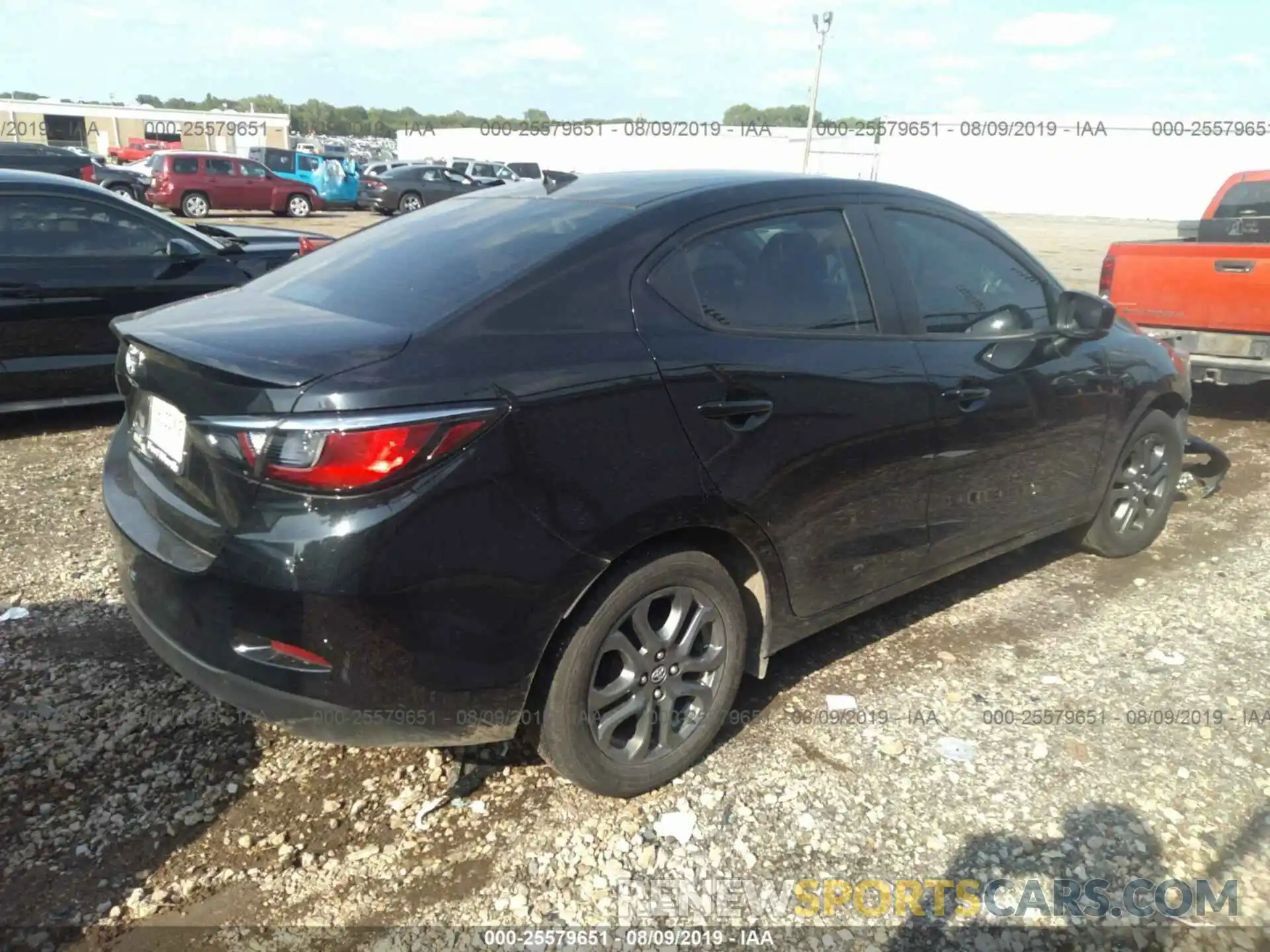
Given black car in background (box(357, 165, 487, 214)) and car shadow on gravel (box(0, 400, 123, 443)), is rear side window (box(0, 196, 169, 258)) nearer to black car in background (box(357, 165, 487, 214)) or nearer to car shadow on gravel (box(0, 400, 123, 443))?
car shadow on gravel (box(0, 400, 123, 443))

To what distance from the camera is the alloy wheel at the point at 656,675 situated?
106 inches

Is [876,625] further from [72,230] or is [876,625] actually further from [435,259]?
[72,230]

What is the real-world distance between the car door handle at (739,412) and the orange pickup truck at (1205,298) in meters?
4.65

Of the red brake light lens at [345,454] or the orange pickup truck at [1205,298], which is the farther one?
the orange pickup truck at [1205,298]

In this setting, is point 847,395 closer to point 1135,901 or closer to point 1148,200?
point 1135,901

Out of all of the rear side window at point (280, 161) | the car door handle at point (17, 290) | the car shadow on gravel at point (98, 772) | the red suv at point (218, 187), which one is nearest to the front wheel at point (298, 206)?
the red suv at point (218, 187)

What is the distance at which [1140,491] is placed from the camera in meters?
4.64

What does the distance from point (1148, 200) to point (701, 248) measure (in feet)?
134

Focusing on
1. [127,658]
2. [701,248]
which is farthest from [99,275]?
[701,248]

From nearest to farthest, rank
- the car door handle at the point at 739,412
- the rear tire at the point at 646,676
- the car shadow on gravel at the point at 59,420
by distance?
the rear tire at the point at 646,676 < the car door handle at the point at 739,412 < the car shadow on gravel at the point at 59,420

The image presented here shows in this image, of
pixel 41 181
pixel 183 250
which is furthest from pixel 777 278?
pixel 41 181

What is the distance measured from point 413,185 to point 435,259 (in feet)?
84.3

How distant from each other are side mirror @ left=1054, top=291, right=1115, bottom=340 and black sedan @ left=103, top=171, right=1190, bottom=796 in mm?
272

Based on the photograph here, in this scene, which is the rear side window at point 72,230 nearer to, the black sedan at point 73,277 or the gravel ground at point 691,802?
the black sedan at point 73,277
